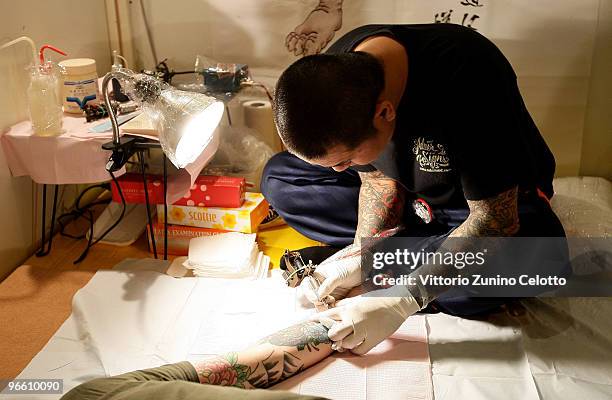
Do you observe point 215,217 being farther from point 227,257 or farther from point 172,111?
point 172,111

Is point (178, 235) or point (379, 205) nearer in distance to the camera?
point (379, 205)

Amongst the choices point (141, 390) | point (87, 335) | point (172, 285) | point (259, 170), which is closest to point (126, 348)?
point (87, 335)

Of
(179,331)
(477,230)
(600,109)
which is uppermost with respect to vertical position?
(600,109)

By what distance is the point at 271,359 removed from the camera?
4.68ft

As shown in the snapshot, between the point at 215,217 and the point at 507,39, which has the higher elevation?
the point at 507,39

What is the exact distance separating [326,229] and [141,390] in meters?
1.10

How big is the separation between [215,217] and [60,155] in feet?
1.72

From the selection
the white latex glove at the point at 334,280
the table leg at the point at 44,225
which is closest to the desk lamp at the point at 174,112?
the white latex glove at the point at 334,280

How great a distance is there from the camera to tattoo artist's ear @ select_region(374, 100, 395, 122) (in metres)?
1.35

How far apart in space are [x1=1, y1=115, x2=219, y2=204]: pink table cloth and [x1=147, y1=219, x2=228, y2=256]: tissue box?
225 millimetres

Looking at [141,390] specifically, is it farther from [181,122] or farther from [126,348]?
[181,122]

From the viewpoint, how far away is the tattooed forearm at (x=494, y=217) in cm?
149

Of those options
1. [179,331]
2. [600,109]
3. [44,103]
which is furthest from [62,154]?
[600,109]

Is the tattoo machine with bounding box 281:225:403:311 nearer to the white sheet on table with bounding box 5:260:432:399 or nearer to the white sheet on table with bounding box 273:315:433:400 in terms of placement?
the white sheet on table with bounding box 5:260:432:399
